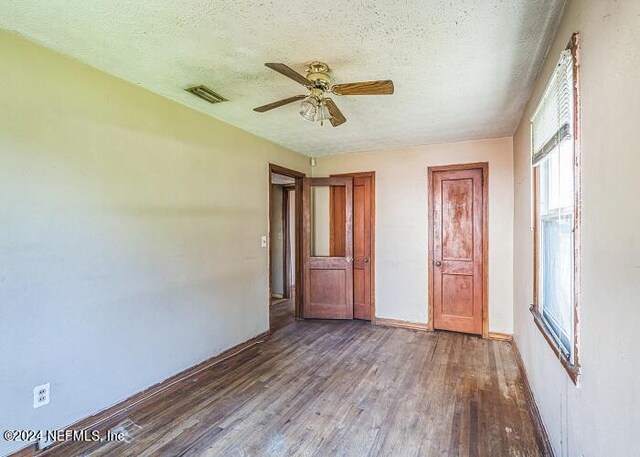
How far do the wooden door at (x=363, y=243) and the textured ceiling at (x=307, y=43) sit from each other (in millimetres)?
1862

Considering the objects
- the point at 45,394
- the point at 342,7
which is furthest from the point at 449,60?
the point at 45,394

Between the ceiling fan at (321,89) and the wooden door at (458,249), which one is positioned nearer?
the ceiling fan at (321,89)

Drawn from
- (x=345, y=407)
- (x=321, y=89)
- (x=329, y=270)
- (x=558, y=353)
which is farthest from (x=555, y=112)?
(x=329, y=270)

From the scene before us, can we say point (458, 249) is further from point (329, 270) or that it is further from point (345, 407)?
point (345, 407)

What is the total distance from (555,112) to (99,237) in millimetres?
2975

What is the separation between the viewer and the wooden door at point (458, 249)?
4098 mm

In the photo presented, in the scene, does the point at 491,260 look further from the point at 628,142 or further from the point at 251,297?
the point at 628,142

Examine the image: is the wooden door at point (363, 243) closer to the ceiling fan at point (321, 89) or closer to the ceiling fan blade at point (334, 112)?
the ceiling fan blade at point (334, 112)

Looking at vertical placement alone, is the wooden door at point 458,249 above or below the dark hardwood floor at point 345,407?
above

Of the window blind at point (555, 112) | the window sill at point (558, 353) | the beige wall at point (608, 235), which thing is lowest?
the window sill at point (558, 353)

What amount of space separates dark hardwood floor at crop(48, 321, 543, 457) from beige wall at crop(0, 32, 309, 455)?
366mm

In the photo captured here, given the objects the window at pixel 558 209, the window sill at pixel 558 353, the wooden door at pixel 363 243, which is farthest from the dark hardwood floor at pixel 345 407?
the wooden door at pixel 363 243

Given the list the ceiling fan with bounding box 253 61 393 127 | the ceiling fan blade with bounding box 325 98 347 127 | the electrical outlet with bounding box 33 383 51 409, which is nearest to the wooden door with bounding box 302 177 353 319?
the ceiling fan blade with bounding box 325 98 347 127

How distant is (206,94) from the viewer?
2.70m
